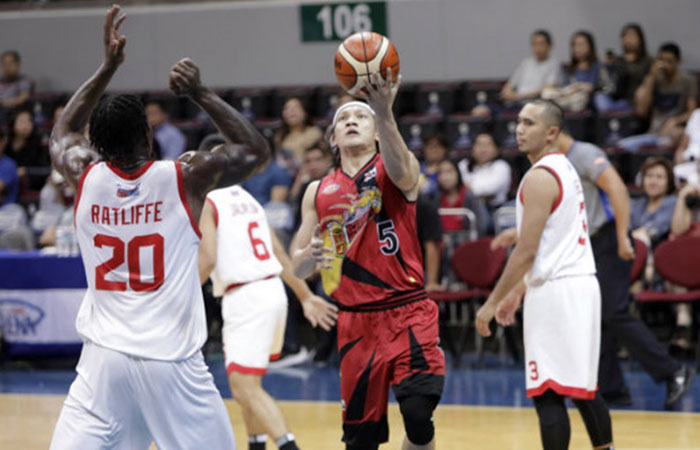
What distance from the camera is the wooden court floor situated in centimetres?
752

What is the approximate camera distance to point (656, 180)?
1052 cm

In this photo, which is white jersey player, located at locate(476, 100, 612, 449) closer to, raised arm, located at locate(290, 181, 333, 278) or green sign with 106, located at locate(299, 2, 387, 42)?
raised arm, located at locate(290, 181, 333, 278)

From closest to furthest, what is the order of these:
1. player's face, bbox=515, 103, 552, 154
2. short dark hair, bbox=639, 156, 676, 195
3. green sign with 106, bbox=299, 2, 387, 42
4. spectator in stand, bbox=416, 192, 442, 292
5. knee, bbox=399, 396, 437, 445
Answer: knee, bbox=399, 396, 437, 445
player's face, bbox=515, 103, 552, 154
spectator in stand, bbox=416, 192, 442, 292
short dark hair, bbox=639, 156, 676, 195
green sign with 106, bbox=299, 2, 387, 42

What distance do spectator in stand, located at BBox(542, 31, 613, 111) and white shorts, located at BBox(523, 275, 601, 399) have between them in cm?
743

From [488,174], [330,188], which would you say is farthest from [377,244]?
[488,174]

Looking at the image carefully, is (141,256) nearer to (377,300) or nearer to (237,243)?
(377,300)

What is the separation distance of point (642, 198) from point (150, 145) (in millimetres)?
7562

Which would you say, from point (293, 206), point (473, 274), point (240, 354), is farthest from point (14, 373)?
point (240, 354)

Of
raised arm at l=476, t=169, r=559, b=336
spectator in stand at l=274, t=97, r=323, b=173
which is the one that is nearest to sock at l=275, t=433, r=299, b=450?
raised arm at l=476, t=169, r=559, b=336

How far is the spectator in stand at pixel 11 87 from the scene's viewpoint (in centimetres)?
1595

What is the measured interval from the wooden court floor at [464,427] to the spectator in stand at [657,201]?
99.8 inches

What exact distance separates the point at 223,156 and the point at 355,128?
4.76 feet

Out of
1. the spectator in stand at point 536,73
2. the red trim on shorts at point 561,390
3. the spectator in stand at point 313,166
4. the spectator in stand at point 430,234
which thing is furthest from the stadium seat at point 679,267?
the red trim on shorts at point 561,390

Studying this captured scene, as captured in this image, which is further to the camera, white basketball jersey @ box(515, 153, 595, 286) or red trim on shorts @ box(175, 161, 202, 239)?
white basketball jersey @ box(515, 153, 595, 286)
